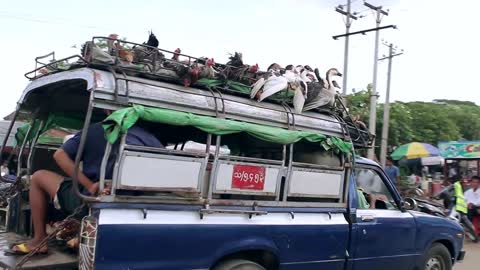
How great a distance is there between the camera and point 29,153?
5355 millimetres

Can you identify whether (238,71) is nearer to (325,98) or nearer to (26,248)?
(325,98)

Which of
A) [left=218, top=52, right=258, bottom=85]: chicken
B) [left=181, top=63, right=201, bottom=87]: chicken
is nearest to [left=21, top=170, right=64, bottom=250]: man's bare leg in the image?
[left=181, top=63, right=201, bottom=87]: chicken

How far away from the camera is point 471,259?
902cm

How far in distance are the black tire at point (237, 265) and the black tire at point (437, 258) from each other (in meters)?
2.66

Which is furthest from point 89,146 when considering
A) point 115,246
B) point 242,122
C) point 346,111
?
point 346,111

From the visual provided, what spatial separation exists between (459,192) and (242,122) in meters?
8.21

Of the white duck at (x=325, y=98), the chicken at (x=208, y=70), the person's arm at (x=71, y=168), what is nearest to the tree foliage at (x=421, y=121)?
Answer: the white duck at (x=325, y=98)

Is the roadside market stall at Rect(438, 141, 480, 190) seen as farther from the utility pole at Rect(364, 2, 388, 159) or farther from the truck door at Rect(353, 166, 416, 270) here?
the truck door at Rect(353, 166, 416, 270)

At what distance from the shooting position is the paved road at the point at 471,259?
821cm

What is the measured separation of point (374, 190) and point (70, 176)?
11.4 feet

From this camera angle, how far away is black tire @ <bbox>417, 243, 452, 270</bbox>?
611 centimetres

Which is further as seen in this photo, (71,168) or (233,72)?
Result: (233,72)

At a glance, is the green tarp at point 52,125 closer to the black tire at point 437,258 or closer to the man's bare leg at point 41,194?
the man's bare leg at point 41,194

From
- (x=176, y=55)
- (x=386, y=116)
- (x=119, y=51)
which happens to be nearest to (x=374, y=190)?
(x=176, y=55)
